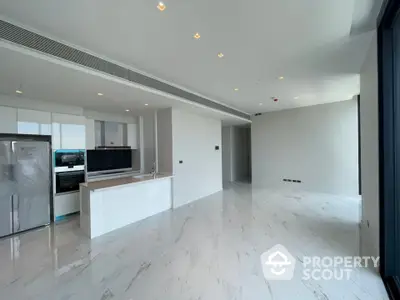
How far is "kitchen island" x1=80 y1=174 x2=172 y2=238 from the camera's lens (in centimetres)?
378

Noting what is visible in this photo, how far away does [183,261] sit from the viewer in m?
2.83

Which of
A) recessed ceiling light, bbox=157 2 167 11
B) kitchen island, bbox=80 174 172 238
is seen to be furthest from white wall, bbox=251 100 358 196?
recessed ceiling light, bbox=157 2 167 11

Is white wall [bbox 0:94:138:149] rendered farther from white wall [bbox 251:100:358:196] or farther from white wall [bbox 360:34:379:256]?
white wall [bbox 360:34:379:256]

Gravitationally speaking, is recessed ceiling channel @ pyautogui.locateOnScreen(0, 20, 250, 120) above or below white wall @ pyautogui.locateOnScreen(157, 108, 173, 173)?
above

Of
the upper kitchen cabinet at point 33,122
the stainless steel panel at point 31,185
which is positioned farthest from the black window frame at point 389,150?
the upper kitchen cabinet at point 33,122

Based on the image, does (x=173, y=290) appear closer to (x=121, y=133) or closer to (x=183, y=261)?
(x=183, y=261)

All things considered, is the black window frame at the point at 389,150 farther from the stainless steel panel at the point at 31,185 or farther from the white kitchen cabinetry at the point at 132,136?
the white kitchen cabinetry at the point at 132,136

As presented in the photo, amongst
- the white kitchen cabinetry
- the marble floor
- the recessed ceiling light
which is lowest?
the marble floor

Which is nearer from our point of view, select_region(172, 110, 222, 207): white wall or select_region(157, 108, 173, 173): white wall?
select_region(157, 108, 173, 173): white wall

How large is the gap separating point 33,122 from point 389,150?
5837 millimetres

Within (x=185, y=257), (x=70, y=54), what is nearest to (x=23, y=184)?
(x=70, y=54)

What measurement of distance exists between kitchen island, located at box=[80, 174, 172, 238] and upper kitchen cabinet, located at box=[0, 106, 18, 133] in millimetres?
1662

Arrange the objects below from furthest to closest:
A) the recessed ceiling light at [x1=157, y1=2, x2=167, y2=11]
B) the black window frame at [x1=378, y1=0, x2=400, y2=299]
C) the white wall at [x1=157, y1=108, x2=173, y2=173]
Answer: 1. the white wall at [x1=157, y1=108, x2=173, y2=173]
2. the black window frame at [x1=378, y1=0, x2=400, y2=299]
3. the recessed ceiling light at [x1=157, y1=2, x2=167, y2=11]

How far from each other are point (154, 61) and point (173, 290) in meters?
2.99
